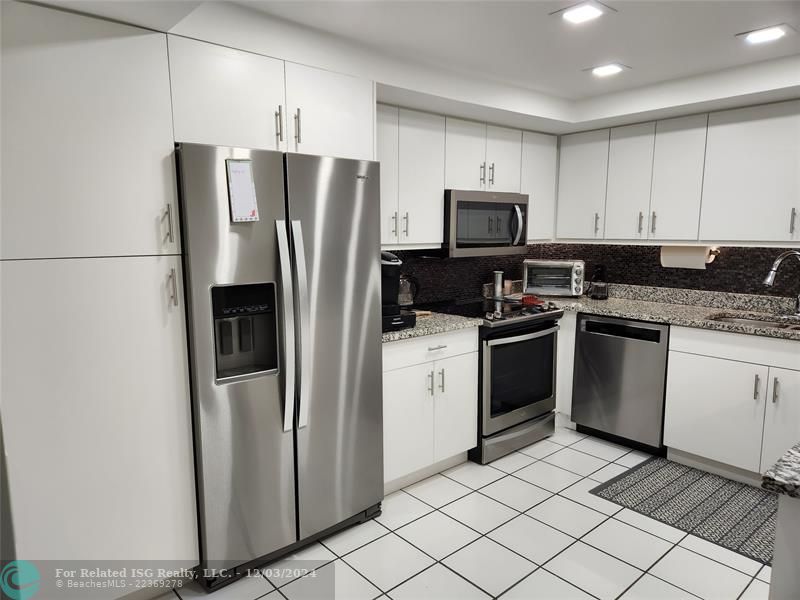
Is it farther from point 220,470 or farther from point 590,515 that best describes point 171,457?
point 590,515

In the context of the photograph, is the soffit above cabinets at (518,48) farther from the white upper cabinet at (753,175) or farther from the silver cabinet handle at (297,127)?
the silver cabinet handle at (297,127)

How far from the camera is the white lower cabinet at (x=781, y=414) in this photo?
2668mm

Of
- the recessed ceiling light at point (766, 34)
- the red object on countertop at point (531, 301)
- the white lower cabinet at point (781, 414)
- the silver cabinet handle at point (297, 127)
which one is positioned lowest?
the white lower cabinet at point (781, 414)

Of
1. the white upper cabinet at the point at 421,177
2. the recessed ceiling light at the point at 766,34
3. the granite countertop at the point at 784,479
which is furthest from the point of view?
the white upper cabinet at the point at 421,177

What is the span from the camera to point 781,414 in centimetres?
272

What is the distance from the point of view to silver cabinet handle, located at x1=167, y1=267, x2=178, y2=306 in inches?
74.8

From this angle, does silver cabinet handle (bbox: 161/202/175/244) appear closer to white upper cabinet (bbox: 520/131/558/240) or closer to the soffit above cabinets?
the soffit above cabinets

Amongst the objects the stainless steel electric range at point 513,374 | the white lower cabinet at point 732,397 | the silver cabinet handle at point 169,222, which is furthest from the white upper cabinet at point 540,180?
the silver cabinet handle at point 169,222

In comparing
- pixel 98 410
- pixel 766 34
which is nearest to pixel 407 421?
pixel 98 410

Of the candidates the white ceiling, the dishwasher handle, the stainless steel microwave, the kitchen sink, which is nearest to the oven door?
the dishwasher handle

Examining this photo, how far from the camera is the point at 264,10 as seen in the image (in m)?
2.04

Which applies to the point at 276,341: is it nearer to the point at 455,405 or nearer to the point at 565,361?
the point at 455,405

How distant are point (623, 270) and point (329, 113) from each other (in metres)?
2.75

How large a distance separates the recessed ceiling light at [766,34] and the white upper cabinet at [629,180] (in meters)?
1.08
